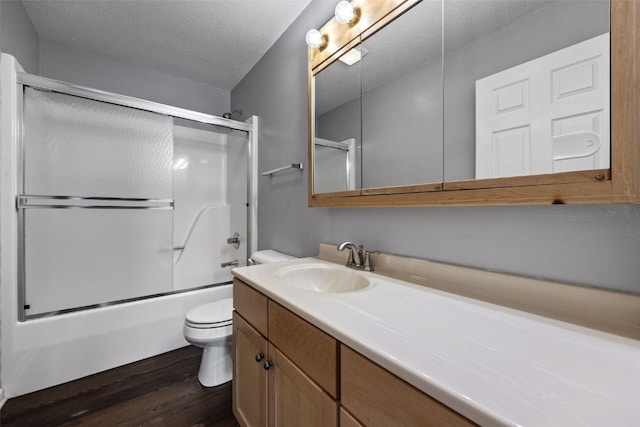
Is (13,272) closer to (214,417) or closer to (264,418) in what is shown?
(214,417)

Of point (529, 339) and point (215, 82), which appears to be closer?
point (529, 339)

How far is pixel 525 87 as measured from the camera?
0.75 metres

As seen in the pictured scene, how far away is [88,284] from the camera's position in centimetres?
177

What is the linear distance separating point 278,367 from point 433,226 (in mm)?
769

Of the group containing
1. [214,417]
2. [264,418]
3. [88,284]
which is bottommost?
[214,417]

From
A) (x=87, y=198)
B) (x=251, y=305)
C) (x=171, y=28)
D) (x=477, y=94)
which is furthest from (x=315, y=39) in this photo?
(x=87, y=198)

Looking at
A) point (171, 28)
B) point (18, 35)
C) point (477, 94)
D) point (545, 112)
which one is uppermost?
point (171, 28)

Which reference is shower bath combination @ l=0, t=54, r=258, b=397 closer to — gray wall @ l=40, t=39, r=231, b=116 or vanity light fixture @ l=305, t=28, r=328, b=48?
gray wall @ l=40, t=39, r=231, b=116

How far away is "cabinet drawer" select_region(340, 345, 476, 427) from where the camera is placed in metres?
0.43

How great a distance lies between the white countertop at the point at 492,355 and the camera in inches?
14.5

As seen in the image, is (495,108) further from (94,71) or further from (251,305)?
(94,71)

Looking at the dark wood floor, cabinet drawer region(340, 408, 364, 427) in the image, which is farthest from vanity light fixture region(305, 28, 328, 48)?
the dark wood floor

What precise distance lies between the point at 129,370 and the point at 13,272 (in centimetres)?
90

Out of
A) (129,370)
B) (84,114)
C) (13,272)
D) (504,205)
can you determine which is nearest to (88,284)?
(13,272)
